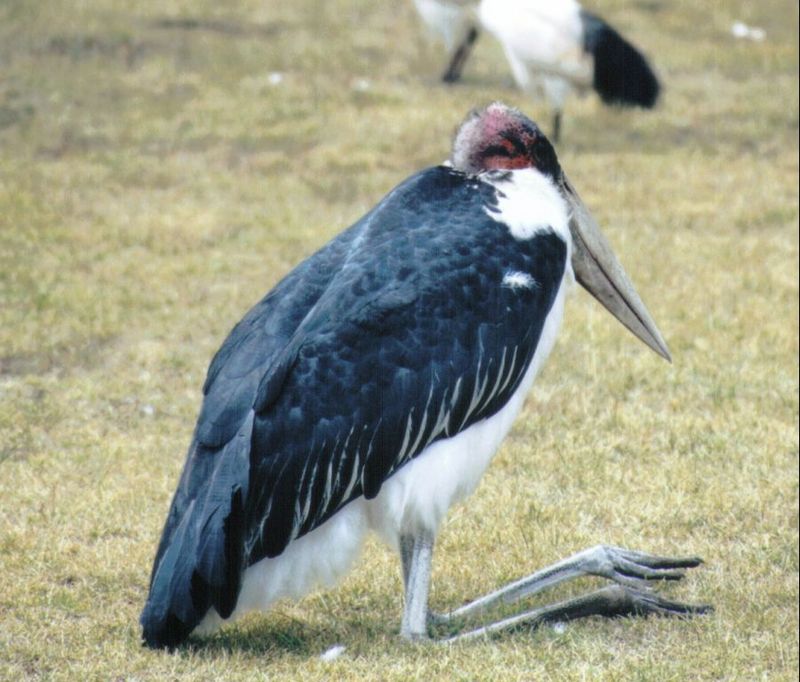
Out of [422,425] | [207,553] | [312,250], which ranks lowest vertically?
[312,250]

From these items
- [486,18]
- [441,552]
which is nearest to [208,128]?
[486,18]

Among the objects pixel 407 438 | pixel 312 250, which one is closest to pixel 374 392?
pixel 407 438

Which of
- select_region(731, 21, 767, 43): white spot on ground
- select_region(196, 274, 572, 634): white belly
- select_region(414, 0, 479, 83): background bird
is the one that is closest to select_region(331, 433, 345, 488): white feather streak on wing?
select_region(196, 274, 572, 634): white belly

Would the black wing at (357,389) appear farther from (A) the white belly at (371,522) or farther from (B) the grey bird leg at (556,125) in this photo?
(B) the grey bird leg at (556,125)

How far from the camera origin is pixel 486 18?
10.9m

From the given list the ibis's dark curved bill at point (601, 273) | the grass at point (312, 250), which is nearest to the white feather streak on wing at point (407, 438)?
the grass at point (312, 250)

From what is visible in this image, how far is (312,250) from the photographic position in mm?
8812

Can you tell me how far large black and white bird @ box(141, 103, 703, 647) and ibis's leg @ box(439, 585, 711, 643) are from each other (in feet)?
0.07

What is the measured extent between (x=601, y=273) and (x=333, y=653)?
5.06 feet

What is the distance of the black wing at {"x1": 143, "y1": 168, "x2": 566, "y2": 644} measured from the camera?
4070 millimetres

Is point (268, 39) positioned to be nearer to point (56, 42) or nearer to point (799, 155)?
point (56, 42)

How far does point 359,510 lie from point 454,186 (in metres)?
0.99

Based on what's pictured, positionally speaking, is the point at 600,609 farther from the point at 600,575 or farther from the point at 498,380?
the point at 498,380

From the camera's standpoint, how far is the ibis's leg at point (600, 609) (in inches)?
178
